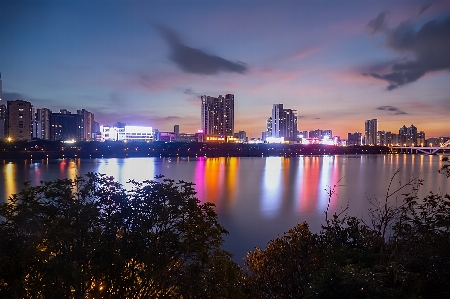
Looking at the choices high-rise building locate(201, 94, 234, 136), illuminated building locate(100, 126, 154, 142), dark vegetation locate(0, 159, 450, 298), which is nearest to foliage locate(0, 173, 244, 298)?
dark vegetation locate(0, 159, 450, 298)

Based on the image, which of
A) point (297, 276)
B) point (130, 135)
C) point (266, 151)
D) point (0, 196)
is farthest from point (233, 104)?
point (297, 276)

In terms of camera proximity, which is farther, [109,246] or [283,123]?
[283,123]

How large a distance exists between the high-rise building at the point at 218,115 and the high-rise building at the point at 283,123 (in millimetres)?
12383

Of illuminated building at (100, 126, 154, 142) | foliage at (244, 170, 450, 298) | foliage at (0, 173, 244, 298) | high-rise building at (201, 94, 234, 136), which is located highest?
high-rise building at (201, 94, 234, 136)

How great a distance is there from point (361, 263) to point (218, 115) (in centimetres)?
7417

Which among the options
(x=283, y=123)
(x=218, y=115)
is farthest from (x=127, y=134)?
(x=283, y=123)

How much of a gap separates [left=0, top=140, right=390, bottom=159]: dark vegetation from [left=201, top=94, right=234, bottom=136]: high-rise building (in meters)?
18.6

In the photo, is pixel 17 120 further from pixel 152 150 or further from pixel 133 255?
pixel 133 255

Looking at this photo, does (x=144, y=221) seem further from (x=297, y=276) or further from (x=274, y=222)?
(x=274, y=222)

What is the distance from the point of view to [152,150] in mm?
46500

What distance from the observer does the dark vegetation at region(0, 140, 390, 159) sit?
34.9 m

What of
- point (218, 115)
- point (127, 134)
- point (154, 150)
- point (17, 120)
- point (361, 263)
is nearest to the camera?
point (361, 263)

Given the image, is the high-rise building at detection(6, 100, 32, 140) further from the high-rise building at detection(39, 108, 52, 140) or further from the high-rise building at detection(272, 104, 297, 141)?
the high-rise building at detection(272, 104, 297, 141)

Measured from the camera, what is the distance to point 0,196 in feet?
44.7
